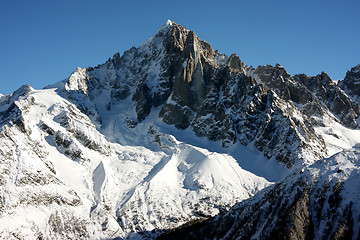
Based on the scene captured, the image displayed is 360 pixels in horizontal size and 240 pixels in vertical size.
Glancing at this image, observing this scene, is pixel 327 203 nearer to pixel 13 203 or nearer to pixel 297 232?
pixel 297 232

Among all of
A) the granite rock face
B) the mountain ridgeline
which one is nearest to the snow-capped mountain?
the mountain ridgeline

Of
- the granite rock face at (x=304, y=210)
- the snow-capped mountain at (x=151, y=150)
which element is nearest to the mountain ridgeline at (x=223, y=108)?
the snow-capped mountain at (x=151, y=150)

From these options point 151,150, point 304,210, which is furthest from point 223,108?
point 304,210

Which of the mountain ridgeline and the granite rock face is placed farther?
the mountain ridgeline

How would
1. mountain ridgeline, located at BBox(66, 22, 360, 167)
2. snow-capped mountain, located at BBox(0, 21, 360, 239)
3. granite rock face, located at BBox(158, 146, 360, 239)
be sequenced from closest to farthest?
1. granite rock face, located at BBox(158, 146, 360, 239)
2. snow-capped mountain, located at BBox(0, 21, 360, 239)
3. mountain ridgeline, located at BBox(66, 22, 360, 167)

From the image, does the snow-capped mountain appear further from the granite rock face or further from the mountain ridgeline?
the granite rock face

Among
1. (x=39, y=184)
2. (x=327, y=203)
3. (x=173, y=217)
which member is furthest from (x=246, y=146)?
(x=39, y=184)

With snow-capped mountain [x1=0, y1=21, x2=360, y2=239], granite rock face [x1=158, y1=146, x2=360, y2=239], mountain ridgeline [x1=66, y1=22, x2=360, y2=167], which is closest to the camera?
granite rock face [x1=158, y1=146, x2=360, y2=239]

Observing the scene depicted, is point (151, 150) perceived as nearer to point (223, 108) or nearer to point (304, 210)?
point (223, 108)

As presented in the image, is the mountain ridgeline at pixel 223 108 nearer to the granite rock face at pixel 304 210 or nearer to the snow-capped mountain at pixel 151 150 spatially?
the snow-capped mountain at pixel 151 150

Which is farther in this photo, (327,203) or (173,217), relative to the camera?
(173,217)
